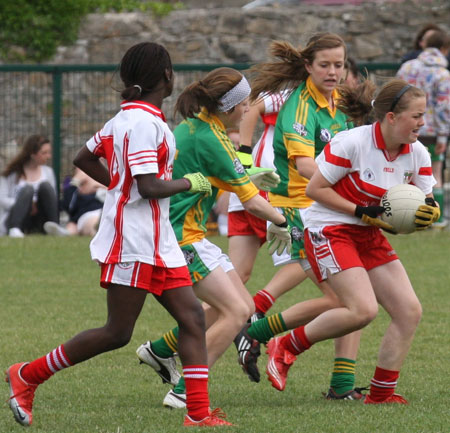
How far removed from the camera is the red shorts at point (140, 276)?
4887mm

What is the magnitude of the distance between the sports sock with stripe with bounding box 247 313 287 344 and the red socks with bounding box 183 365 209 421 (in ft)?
4.80

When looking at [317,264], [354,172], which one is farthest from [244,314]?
[354,172]

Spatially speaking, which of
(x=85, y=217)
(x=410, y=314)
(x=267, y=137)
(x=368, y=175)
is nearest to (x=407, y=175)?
(x=368, y=175)

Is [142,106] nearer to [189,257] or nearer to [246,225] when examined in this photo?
[189,257]

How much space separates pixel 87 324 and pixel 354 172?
10.4 feet

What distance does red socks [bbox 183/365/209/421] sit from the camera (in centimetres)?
499

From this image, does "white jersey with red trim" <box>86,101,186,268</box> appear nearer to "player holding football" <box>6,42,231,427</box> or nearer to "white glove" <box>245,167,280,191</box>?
"player holding football" <box>6,42,231,427</box>

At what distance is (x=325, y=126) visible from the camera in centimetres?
666

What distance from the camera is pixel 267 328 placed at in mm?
6496

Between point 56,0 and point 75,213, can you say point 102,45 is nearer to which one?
point 56,0

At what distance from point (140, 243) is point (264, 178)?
60.4 inches

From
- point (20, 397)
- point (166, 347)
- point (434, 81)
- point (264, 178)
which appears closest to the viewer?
point (20, 397)

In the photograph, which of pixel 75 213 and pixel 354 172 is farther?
pixel 75 213

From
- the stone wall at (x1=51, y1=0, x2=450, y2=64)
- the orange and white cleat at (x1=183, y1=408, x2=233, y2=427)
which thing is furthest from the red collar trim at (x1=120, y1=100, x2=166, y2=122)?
the stone wall at (x1=51, y1=0, x2=450, y2=64)
